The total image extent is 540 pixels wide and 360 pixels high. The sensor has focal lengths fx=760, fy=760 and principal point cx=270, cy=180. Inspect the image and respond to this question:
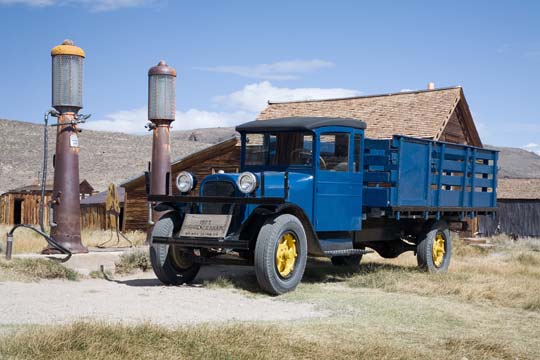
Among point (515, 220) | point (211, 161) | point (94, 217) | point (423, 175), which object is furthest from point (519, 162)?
point (423, 175)

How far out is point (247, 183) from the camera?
408 inches

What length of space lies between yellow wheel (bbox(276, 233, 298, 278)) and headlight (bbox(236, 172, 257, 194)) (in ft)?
2.83

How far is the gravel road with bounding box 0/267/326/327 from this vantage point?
26.0ft

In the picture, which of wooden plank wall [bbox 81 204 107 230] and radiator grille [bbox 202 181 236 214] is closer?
radiator grille [bbox 202 181 236 214]

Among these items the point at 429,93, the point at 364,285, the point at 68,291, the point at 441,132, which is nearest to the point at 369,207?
the point at 364,285

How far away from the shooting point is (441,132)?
22969 millimetres

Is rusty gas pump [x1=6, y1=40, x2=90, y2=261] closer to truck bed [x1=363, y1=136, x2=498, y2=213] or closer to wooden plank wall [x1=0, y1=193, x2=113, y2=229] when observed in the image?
truck bed [x1=363, y1=136, x2=498, y2=213]

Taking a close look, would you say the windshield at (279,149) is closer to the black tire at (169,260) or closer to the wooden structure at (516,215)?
the black tire at (169,260)

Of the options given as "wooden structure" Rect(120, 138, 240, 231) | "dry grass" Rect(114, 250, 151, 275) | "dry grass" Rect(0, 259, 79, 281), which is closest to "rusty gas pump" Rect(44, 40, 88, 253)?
"dry grass" Rect(114, 250, 151, 275)

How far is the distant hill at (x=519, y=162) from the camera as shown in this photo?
10606 centimetres

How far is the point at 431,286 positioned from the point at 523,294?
4.27ft

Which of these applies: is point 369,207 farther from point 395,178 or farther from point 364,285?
point 364,285

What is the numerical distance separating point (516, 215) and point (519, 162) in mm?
80092

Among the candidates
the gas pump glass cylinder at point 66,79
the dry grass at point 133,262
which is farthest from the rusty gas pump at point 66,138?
the dry grass at point 133,262
